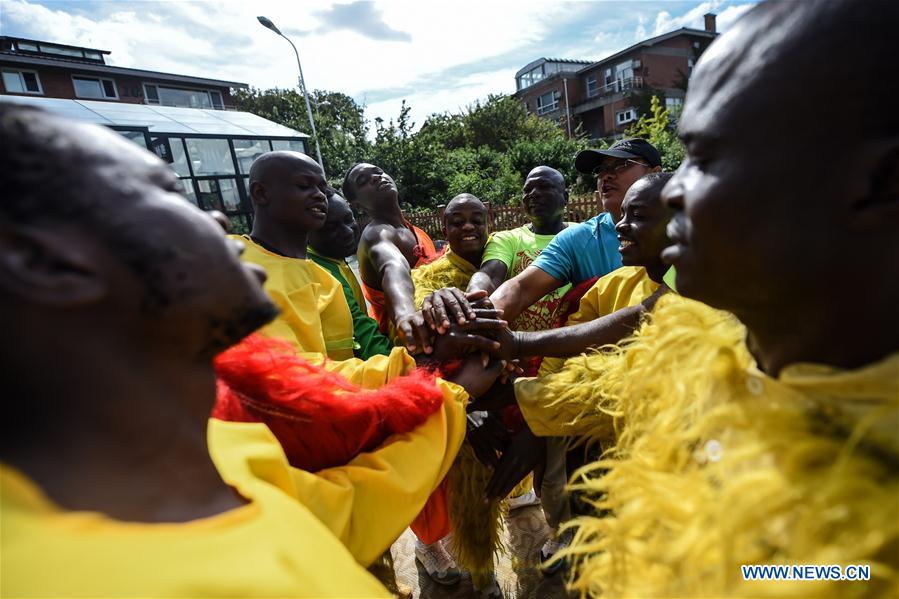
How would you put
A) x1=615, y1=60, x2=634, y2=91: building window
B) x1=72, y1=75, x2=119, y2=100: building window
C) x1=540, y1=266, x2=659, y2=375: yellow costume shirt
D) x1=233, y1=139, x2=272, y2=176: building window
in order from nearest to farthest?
x1=540, y1=266, x2=659, y2=375: yellow costume shirt < x1=233, y1=139, x2=272, y2=176: building window < x1=72, y1=75, x2=119, y2=100: building window < x1=615, y1=60, x2=634, y2=91: building window

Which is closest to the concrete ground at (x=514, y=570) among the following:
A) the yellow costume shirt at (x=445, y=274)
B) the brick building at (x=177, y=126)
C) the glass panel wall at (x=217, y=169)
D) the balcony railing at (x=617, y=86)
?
the yellow costume shirt at (x=445, y=274)

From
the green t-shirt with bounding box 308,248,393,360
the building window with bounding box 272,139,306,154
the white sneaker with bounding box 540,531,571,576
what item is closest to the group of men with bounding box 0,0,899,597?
the green t-shirt with bounding box 308,248,393,360

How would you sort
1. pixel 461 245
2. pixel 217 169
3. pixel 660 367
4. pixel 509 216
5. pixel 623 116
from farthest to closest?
1. pixel 623 116
2. pixel 509 216
3. pixel 217 169
4. pixel 461 245
5. pixel 660 367

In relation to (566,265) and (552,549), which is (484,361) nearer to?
(566,265)

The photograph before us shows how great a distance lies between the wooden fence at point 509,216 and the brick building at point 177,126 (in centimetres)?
350

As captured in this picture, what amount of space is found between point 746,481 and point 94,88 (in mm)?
32595

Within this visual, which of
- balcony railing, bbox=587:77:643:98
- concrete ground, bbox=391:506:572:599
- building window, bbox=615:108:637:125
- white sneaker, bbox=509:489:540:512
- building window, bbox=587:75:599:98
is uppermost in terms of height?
building window, bbox=587:75:599:98

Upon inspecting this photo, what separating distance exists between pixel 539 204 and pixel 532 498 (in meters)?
2.38

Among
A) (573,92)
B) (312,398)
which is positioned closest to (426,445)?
(312,398)

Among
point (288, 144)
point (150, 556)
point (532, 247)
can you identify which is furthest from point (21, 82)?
point (150, 556)

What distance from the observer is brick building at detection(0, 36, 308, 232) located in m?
10.2

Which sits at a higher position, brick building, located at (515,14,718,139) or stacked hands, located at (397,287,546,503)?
brick building, located at (515,14,718,139)

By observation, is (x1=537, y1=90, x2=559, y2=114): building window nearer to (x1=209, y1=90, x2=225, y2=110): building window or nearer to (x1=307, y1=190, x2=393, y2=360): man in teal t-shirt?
(x1=209, y1=90, x2=225, y2=110): building window

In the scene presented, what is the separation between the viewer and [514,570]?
3.04 metres
